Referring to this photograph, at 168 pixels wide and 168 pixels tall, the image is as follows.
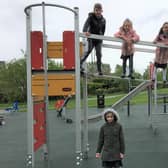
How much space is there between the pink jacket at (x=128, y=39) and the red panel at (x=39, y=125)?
1.79 m

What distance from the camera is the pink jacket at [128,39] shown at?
260 inches

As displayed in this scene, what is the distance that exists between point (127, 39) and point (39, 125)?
6.75 ft

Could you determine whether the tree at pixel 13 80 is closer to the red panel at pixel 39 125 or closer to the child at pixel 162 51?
the child at pixel 162 51

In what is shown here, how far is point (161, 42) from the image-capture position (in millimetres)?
6863

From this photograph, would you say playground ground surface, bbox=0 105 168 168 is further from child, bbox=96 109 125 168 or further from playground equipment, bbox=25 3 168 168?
child, bbox=96 109 125 168

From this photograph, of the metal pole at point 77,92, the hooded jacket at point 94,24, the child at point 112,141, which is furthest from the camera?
the hooded jacket at point 94,24

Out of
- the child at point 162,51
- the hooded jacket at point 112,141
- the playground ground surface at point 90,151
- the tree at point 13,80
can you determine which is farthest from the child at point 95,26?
the tree at point 13,80

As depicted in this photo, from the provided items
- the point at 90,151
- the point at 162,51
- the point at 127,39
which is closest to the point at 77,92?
the point at 127,39

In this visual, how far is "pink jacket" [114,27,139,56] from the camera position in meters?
6.61

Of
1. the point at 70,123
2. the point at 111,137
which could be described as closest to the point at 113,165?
the point at 111,137

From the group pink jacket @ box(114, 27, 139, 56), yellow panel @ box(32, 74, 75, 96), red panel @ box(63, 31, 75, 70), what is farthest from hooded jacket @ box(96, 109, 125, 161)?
pink jacket @ box(114, 27, 139, 56)

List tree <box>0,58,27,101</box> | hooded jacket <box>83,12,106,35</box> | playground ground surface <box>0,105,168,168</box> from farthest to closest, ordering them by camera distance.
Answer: tree <box>0,58,27,101</box>, playground ground surface <box>0,105,168,168</box>, hooded jacket <box>83,12,106,35</box>

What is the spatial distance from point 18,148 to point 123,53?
3557mm

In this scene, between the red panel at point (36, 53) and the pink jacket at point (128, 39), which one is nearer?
the red panel at point (36, 53)
